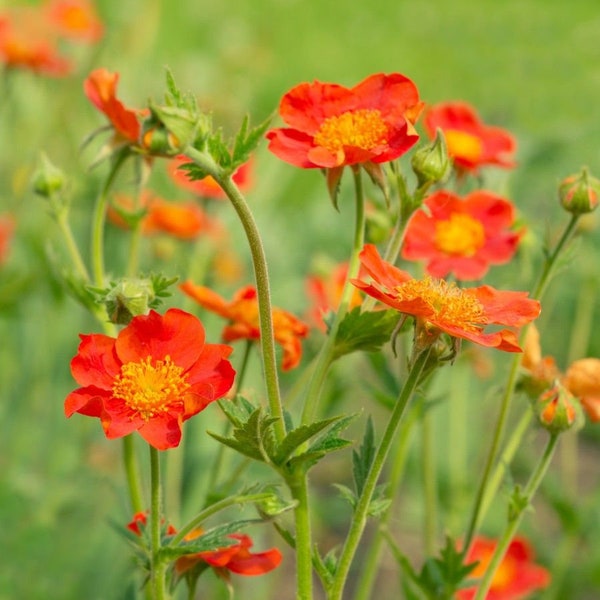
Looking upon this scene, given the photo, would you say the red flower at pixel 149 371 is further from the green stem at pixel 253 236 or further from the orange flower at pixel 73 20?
the orange flower at pixel 73 20

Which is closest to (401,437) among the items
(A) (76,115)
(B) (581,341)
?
(B) (581,341)

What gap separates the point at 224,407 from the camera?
814 mm

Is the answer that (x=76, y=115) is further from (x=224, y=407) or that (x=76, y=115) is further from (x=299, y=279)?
(x=224, y=407)

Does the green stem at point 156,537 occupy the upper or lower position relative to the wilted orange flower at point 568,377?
lower

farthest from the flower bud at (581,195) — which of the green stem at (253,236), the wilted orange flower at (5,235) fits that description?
the wilted orange flower at (5,235)

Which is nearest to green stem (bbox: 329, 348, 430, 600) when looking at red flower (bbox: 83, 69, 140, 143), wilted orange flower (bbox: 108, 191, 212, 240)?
red flower (bbox: 83, 69, 140, 143)

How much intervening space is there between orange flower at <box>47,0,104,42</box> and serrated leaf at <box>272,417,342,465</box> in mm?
2124

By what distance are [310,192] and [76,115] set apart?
79 cm

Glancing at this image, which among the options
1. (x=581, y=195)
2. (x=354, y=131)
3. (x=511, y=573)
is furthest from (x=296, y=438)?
(x=511, y=573)

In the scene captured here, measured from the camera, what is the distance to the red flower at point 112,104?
101 centimetres

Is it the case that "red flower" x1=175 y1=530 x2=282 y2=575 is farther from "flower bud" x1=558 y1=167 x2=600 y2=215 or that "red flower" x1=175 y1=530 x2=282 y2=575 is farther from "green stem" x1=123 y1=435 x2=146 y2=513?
"flower bud" x1=558 y1=167 x2=600 y2=215

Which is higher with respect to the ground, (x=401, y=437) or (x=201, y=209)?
(x=201, y=209)

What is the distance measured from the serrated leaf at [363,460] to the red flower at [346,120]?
225 mm

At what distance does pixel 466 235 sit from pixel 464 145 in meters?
0.12
